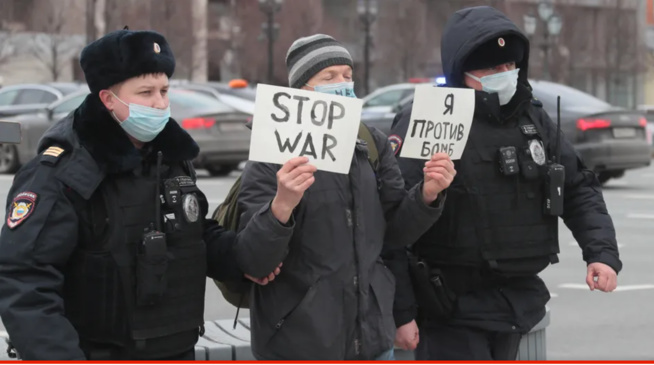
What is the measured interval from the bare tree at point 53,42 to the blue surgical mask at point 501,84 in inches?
1604

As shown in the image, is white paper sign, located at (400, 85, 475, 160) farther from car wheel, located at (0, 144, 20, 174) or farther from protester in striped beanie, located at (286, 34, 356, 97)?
car wheel, located at (0, 144, 20, 174)

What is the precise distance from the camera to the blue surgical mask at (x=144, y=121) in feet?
11.9

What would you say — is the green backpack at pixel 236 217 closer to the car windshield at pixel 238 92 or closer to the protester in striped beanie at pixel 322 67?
the protester in striped beanie at pixel 322 67

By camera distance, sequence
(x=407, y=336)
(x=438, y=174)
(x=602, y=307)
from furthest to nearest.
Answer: (x=602, y=307)
(x=407, y=336)
(x=438, y=174)

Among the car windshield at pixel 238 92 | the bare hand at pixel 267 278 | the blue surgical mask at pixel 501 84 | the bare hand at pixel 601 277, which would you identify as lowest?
the car windshield at pixel 238 92

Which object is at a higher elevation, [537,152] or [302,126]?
[302,126]

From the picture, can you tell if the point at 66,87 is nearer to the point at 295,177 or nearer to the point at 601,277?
the point at 601,277

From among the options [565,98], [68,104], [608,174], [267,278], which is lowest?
[608,174]

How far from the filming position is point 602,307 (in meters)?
9.14

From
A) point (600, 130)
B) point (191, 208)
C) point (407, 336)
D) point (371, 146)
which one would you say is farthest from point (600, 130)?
point (191, 208)

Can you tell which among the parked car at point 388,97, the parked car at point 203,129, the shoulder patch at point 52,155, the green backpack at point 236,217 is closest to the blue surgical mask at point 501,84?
the green backpack at point 236,217

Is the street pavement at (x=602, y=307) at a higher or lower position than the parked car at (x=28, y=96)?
higher

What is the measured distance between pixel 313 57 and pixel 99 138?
763 mm

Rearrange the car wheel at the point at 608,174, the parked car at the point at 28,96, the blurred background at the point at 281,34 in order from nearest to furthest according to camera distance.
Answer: the car wheel at the point at 608,174 < the parked car at the point at 28,96 < the blurred background at the point at 281,34
